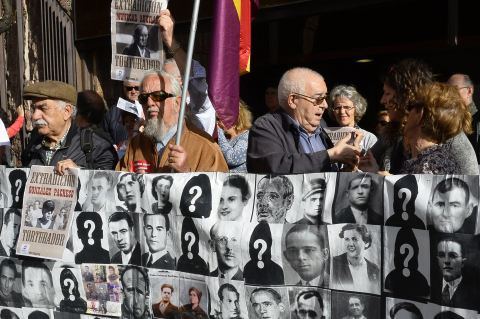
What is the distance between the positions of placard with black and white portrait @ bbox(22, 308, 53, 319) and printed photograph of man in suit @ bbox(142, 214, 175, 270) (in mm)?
838

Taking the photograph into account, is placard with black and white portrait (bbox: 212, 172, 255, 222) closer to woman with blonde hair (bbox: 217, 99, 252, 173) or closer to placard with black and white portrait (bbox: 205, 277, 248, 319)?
placard with black and white portrait (bbox: 205, 277, 248, 319)

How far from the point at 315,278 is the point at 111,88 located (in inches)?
256

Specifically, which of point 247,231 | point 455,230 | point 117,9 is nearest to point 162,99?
point 117,9

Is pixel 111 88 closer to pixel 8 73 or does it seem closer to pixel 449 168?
pixel 8 73

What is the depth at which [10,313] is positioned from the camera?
141 inches

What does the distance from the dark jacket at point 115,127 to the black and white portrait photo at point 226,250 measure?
3452mm

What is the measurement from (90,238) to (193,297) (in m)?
0.80

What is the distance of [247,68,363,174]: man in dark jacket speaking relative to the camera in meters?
3.32

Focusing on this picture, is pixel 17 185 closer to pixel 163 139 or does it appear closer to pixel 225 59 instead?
pixel 163 139

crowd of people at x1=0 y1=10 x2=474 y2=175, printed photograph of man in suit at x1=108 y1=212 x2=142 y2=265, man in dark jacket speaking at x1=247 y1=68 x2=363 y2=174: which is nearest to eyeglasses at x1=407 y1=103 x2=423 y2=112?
crowd of people at x1=0 y1=10 x2=474 y2=175

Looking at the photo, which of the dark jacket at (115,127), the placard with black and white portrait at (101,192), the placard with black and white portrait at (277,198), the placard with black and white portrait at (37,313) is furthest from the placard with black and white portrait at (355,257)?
the dark jacket at (115,127)

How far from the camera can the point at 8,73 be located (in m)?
8.12

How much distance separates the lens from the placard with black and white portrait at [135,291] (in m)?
2.99

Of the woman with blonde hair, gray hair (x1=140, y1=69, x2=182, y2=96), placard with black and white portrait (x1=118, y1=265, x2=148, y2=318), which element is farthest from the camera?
the woman with blonde hair
